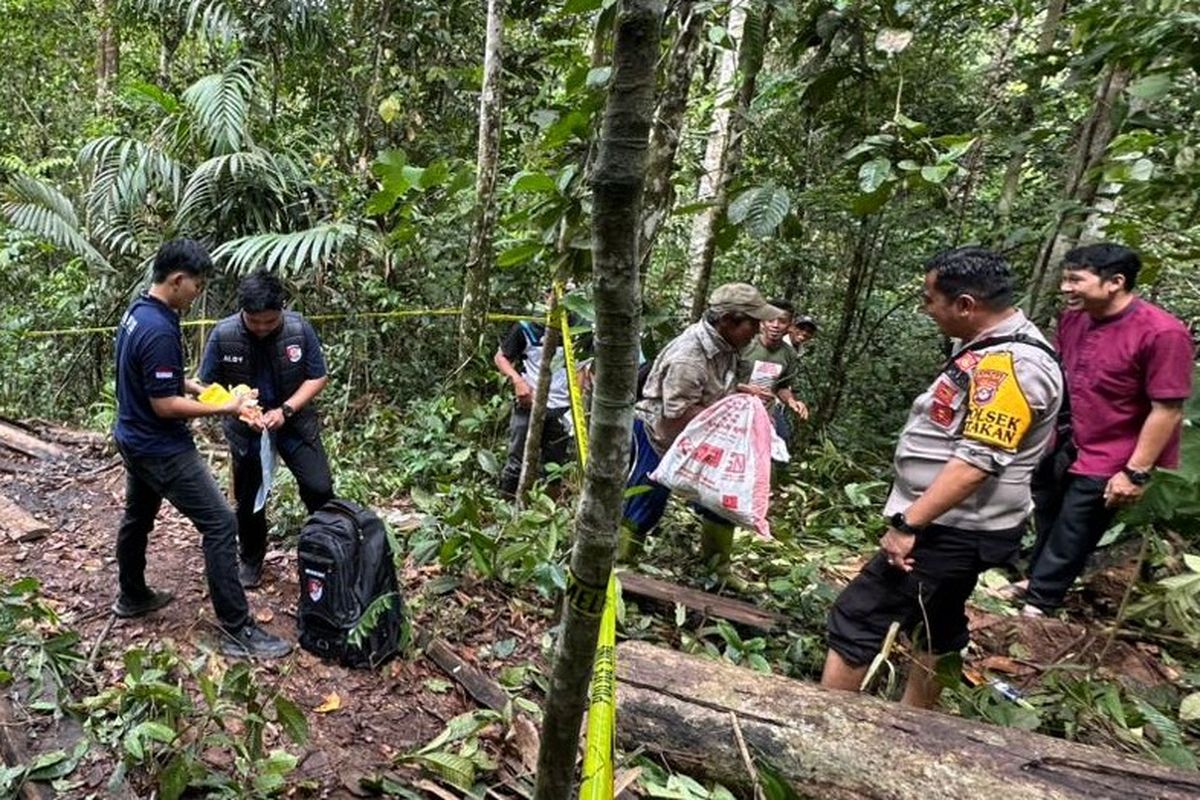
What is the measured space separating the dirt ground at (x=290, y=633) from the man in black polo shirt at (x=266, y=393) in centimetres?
41

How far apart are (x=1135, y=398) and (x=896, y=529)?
6.03 ft

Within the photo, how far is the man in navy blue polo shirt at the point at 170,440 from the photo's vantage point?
2938 mm

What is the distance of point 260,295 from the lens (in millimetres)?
3457

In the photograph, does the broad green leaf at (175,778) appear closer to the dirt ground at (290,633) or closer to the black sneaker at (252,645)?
the dirt ground at (290,633)

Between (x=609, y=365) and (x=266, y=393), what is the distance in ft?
9.84

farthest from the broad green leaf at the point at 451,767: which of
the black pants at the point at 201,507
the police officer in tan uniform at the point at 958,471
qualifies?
the police officer in tan uniform at the point at 958,471

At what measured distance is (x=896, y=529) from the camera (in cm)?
256

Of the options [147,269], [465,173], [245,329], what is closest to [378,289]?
[147,269]

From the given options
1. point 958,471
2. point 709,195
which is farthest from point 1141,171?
point 709,195

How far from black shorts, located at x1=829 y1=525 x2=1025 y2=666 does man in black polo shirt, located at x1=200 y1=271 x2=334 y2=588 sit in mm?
2596

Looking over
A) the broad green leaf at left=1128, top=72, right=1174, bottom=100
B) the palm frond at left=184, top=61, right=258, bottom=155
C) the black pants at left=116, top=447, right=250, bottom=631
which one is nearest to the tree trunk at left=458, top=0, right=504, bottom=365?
the black pants at left=116, top=447, right=250, bottom=631

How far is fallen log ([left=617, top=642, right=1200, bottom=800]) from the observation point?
6.98 ft

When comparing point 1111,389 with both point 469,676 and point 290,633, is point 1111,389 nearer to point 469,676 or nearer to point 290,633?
point 469,676

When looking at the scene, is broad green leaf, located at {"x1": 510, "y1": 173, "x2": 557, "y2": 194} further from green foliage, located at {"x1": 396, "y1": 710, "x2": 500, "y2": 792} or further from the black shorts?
green foliage, located at {"x1": 396, "y1": 710, "x2": 500, "y2": 792}
